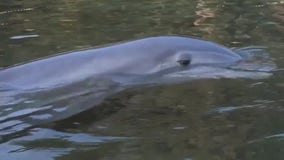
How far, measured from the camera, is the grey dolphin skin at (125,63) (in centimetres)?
511

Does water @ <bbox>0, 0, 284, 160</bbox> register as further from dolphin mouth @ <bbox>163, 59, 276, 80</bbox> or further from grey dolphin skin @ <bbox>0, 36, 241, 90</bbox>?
grey dolphin skin @ <bbox>0, 36, 241, 90</bbox>

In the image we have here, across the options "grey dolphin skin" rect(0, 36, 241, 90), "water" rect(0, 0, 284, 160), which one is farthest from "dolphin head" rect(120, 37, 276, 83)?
"water" rect(0, 0, 284, 160)

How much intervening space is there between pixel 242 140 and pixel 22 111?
1547 mm

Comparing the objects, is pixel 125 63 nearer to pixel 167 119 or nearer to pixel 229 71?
pixel 229 71

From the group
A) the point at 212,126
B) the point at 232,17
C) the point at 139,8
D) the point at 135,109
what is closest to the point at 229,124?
the point at 212,126

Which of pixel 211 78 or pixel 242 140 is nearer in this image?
pixel 242 140

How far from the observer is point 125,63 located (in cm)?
529

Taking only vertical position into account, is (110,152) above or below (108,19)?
above

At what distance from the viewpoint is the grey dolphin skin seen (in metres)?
5.11

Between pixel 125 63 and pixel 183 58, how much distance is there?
1.47 ft

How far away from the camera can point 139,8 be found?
9.23 meters

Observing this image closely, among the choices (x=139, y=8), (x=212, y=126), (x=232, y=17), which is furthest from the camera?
(x=139, y=8)

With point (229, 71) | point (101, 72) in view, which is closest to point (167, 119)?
point (101, 72)

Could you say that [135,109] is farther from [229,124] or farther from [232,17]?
[232,17]
